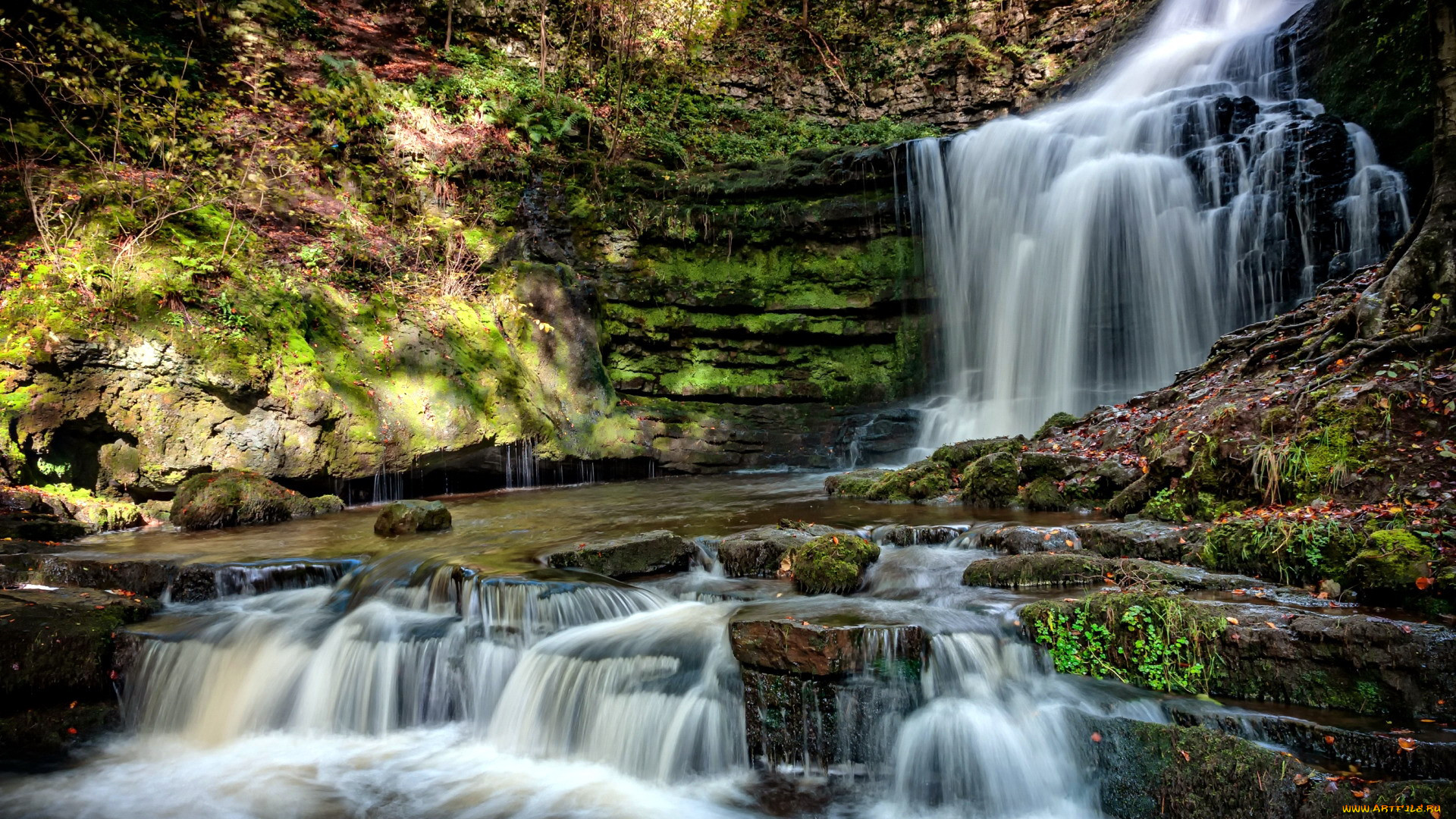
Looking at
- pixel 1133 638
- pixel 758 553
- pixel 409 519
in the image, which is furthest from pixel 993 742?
pixel 409 519

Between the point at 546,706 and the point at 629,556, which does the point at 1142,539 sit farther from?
the point at 546,706

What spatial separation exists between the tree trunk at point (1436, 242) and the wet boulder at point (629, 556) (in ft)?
19.9

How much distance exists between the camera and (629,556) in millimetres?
5770

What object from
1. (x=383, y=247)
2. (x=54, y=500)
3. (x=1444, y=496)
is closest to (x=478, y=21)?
(x=383, y=247)

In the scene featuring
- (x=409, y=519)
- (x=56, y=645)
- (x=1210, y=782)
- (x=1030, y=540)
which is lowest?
(x=1210, y=782)

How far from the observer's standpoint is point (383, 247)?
11516mm

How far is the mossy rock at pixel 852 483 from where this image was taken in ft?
29.7

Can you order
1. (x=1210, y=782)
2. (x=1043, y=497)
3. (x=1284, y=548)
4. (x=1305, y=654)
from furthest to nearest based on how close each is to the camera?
(x=1043, y=497) → (x=1284, y=548) → (x=1305, y=654) → (x=1210, y=782)

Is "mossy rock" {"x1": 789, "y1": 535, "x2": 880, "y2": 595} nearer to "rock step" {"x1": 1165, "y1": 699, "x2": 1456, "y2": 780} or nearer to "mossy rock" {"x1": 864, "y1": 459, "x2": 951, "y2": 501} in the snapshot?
"rock step" {"x1": 1165, "y1": 699, "x2": 1456, "y2": 780}

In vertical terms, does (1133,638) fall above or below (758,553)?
below

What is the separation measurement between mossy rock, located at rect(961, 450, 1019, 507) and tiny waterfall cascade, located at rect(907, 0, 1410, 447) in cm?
505

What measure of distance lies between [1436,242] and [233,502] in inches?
474

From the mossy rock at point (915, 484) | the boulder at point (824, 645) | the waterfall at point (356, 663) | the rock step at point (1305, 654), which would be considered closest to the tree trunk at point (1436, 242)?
the rock step at point (1305, 654)

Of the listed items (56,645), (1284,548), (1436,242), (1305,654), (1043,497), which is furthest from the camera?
(1043,497)
